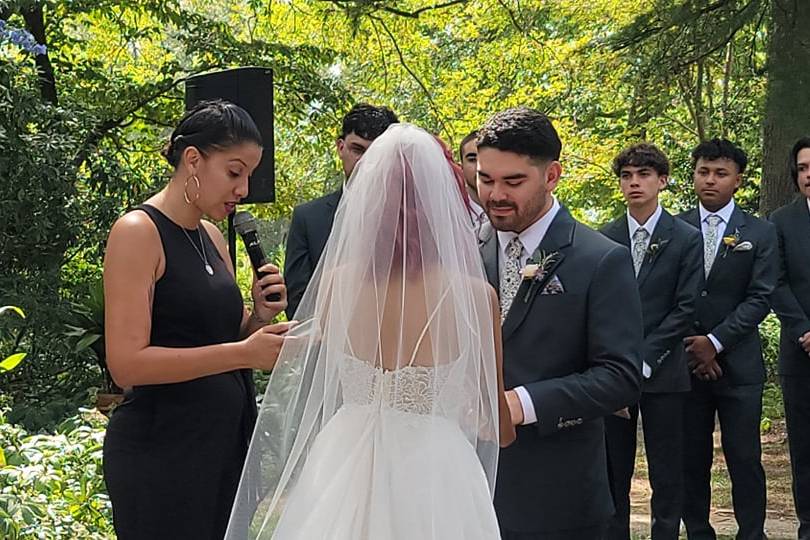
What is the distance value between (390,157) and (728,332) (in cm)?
327

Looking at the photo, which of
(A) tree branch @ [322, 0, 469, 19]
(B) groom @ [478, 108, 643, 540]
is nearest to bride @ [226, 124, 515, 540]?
(B) groom @ [478, 108, 643, 540]

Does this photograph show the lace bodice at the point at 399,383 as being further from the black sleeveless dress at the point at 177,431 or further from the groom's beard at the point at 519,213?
the black sleeveless dress at the point at 177,431

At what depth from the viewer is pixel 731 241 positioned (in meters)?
5.38

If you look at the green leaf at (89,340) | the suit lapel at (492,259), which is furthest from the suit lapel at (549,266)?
the green leaf at (89,340)

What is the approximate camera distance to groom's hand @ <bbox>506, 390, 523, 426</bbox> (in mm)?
2744

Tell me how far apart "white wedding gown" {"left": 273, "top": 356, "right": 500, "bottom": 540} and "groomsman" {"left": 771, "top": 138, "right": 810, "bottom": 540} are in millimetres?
3398

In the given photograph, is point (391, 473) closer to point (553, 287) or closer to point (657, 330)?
point (553, 287)

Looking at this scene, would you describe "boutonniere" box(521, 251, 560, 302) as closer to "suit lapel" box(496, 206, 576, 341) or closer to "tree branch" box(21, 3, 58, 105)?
"suit lapel" box(496, 206, 576, 341)

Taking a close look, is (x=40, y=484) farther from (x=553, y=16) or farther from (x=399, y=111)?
(x=399, y=111)

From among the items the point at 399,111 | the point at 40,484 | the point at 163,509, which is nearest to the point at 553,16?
the point at 399,111

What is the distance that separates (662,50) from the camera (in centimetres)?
849

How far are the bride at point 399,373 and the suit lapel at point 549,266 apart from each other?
1.18ft

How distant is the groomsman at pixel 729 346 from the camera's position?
5.33 m

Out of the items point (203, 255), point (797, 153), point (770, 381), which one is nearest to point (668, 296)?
point (797, 153)
